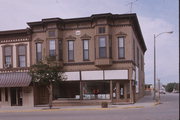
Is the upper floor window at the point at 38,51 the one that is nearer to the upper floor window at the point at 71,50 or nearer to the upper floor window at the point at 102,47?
the upper floor window at the point at 71,50

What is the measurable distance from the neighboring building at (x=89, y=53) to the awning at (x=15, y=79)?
3.22ft

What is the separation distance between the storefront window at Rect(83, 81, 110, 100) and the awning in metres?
5.95

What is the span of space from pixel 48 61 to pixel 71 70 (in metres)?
4.17

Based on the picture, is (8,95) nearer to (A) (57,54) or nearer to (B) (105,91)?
(A) (57,54)

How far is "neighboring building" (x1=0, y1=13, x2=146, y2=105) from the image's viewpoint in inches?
1131

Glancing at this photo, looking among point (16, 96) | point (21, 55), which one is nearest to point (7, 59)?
point (21, 55)

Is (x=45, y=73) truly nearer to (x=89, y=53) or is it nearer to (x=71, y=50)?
(x=71, y=50)

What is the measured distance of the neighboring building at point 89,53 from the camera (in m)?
28.7

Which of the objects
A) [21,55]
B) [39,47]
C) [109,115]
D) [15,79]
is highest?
[39,47]

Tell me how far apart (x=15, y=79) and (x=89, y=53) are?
27.4ft

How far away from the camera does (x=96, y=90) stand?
96.2 ft

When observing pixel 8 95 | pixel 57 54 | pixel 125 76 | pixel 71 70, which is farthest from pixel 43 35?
pixel 125 76

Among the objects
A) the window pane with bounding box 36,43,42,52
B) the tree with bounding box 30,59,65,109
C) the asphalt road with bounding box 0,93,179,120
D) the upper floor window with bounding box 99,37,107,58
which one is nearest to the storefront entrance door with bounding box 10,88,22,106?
the window pane with bounding box 36,43,42,52

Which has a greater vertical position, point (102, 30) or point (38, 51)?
point (102, 30)
